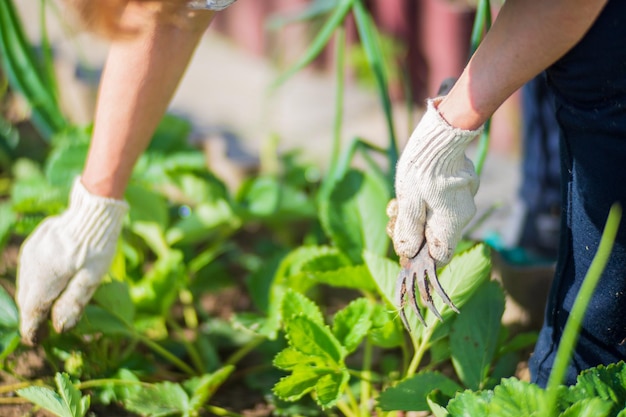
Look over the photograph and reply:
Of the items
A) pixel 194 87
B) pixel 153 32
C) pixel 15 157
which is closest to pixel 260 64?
pixel 194 87

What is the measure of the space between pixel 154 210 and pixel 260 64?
2015 mm

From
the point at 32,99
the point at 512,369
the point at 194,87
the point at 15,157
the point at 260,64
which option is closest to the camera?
the point at 512,369

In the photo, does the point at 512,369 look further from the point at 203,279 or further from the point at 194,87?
the point at 194,87

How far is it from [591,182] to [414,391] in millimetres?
398

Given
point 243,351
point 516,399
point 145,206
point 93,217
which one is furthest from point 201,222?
point 516,399

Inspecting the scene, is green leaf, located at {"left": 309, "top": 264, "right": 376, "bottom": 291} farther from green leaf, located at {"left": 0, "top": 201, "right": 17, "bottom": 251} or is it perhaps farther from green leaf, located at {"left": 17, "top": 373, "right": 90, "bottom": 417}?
green leaf, located at {"left": 0, "top": 201, "right": 17, "bottom": 251}

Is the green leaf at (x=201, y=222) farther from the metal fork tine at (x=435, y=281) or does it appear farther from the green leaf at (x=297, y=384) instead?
the metal fork tine at (x=435, y=281)

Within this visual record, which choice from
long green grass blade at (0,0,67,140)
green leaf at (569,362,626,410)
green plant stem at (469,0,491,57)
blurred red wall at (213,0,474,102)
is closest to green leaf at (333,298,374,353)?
green leaf at (569,362,626,410)

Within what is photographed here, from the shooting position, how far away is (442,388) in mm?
1146

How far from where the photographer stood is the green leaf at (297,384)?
45.0 inches

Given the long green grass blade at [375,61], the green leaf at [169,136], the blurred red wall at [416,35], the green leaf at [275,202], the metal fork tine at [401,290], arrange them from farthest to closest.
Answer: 1. the blurred red wall at [416,35]
2. the green leaf at [169,136]
3. the green leaf at [275,202]
4. the long green grass blade at [375,61]
5. the metal fork tine at [401,290]

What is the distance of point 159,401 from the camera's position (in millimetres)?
1244

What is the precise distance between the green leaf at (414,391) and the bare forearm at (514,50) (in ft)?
1.36

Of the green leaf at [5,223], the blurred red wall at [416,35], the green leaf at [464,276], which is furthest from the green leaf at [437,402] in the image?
the blurred red wall at [416,35]
